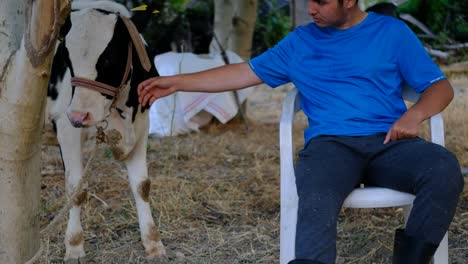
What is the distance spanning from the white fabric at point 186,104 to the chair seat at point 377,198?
13.3ft

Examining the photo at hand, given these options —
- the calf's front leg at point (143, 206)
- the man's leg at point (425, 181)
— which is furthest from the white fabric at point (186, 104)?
the man's leg at point (425, 181)

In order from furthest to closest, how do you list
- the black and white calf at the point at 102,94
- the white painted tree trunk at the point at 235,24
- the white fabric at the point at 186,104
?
1. the white painted tree trunk at the point at 235,24
2. the white fabric at the point at 186,104
3. the black and white calf at the point at 102,94

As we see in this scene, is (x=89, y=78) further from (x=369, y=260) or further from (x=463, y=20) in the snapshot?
(x=463, y=20)

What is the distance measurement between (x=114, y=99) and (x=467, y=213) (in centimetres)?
206

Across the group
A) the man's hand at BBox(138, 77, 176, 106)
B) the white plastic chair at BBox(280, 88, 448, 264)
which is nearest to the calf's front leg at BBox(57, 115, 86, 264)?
the man's hand at BBox(138, 77, 176, 106)

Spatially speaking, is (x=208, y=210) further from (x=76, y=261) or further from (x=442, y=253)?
(x=442, y=253)

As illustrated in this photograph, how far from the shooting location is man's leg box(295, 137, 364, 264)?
243 centimetres

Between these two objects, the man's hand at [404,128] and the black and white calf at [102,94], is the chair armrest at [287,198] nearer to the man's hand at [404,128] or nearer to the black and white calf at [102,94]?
the man's hand at [404,128]

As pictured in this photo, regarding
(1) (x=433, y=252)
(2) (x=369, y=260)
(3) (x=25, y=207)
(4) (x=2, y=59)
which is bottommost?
(2) (x=369, y=260)

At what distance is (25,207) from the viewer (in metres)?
2.38

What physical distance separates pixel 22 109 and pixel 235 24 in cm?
507

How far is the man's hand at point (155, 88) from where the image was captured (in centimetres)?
294

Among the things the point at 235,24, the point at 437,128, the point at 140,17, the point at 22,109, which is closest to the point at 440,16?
the point at 235,24

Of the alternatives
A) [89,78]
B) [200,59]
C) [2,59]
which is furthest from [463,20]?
[2,59]
